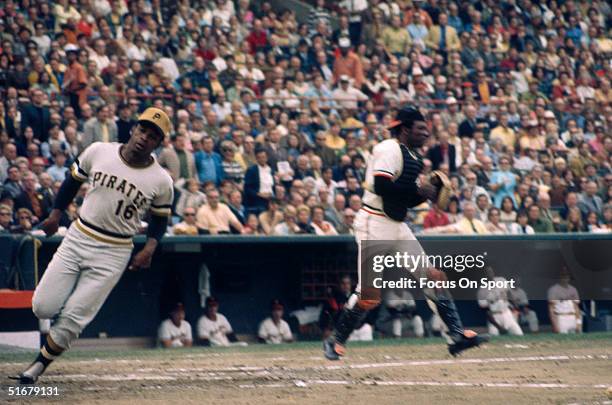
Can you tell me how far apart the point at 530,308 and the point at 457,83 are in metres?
5.82

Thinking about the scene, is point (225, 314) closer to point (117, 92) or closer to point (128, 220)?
point (117, 92)

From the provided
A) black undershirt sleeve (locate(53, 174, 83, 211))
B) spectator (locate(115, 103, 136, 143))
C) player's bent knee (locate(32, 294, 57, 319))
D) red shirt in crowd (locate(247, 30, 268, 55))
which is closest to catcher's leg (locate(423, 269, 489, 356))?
black undershirt sleeve (locate(53, 174, 83, 211))

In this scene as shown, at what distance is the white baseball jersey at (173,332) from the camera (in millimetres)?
13930

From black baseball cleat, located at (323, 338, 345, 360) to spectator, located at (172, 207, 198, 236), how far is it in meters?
3.82

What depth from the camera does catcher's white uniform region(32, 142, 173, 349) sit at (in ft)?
29.1

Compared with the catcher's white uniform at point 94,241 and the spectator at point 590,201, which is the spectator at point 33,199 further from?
the spectator at point 590,201

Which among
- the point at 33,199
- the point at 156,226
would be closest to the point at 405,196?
the point at 156,226

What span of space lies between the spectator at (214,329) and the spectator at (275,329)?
296 mm

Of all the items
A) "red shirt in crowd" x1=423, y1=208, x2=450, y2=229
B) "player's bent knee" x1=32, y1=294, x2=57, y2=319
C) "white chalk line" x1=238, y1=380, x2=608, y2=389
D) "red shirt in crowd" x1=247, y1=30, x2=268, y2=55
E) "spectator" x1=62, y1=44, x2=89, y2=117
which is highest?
"red shirt in crowd" x1=247, y1=30, x2=268, y2=55

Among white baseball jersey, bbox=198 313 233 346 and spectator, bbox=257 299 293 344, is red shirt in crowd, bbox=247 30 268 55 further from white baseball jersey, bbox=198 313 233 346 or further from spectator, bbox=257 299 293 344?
white baseball jersey, bbox=198 313 233 346

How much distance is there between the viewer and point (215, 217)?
14.8 m

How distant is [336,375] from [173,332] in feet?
14.6

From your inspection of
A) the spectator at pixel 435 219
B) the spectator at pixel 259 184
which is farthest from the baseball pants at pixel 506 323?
the spectator at pixel 259 184

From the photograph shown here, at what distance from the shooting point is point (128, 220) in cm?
905
